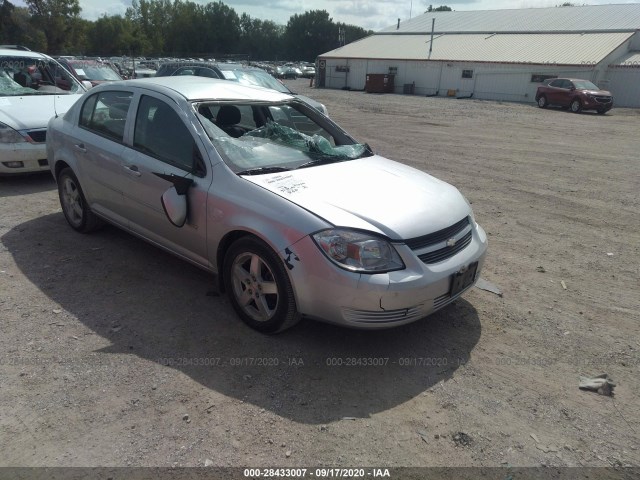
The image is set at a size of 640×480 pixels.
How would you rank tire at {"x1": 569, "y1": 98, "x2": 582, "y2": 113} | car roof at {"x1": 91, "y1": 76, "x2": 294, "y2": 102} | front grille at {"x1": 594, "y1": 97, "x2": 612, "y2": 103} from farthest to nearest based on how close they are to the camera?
tire at {"x1": 569, "y1": 98, "x2": 582, "y2": 113}, front grille at {"x1": 594, "y1": 97, "x2": 612, "y2": 103}, car roof at {"x1": 91, "y1": 76, "x2": 294, "y2": 102}

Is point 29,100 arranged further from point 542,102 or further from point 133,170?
point 542,102

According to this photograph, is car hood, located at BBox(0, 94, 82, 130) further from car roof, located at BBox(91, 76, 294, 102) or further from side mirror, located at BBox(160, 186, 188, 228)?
side mirror, located at BBox(160, 186, 188, 228)

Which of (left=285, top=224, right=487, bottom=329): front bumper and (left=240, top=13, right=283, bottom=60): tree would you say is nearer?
(left=285, top=224, right=487, bottom=329): front bumper

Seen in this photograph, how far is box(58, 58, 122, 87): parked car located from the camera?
48.8 feet

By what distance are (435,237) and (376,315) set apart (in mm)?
708

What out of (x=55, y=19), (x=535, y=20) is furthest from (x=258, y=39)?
(x=535, y=20)

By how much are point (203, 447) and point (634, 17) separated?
142 ft

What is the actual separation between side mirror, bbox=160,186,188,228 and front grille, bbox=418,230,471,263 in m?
1.84

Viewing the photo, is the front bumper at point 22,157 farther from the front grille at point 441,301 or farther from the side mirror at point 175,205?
the front grille at point 441,301

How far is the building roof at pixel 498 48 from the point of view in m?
32.0

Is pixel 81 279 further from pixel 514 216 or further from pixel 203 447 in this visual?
pixel 514 216

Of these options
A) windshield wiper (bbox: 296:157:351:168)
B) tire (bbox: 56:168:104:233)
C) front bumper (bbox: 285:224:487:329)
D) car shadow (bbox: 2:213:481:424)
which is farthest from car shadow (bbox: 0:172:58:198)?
front bumper (bbox: 285:224:487:329)

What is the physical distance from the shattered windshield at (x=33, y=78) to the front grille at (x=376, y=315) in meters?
7.38

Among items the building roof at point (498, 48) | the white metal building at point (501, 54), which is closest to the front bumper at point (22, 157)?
the white metal building at point (501, 54)
